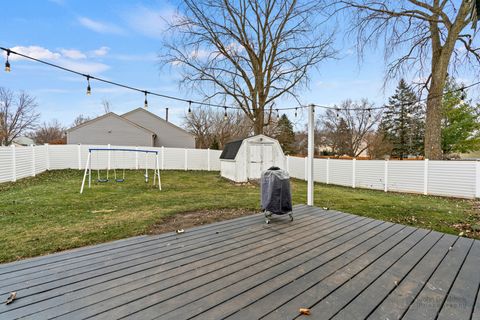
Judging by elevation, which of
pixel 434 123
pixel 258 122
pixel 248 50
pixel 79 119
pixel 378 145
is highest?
pixel 248 50

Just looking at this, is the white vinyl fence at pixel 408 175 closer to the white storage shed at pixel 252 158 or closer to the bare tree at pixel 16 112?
the white storage shed at pixel 252 158

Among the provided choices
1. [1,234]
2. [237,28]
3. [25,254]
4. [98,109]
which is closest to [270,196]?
[25,254]

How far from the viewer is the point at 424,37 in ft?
30.8

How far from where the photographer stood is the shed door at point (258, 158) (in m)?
12.0

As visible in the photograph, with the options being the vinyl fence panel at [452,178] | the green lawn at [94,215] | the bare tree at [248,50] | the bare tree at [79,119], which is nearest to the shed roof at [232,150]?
the bare tree at [248,50]

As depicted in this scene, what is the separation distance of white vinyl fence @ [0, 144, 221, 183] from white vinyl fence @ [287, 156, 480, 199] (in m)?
8.79

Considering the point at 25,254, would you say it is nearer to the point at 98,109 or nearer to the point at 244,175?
the point at 244,175

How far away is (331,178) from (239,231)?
34.5 ft

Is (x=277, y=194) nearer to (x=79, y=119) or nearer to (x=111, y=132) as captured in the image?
(x=111, y=132)

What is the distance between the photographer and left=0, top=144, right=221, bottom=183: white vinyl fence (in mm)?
8758

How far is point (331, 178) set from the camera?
12.6 m

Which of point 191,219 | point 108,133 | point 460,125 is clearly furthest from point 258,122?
point 460,125

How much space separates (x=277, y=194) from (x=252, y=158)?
8167 mm

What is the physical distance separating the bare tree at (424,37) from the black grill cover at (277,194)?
27.0 ft
